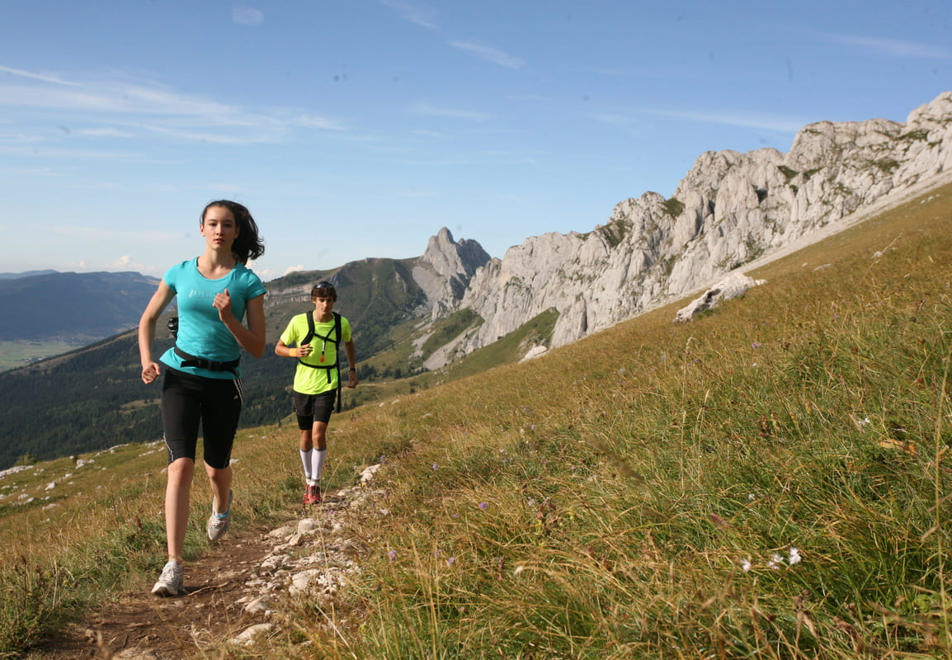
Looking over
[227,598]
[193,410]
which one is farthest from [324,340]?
[227,598]

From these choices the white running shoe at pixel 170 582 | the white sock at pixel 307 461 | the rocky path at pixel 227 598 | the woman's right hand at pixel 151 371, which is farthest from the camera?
the white sock at pixel 307 461

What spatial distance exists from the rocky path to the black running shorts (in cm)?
190

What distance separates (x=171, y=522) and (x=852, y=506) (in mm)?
5547

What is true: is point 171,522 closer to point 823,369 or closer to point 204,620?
point 204,620

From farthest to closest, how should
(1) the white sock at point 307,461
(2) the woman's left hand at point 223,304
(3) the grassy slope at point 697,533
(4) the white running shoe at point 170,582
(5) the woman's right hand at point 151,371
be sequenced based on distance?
1. (1) the white sock at point 307,461
2. (5) the woman's right hand at point 151,371
3. (2) the woman's left hand at point 223,304
4. (4) the white running shoe at point 170,582
5. (3) the grassy slope at point 697,533

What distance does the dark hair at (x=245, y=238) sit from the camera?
5.76m

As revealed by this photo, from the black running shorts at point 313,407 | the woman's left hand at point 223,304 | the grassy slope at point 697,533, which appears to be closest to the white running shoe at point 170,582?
the grassy slope at point 697,533

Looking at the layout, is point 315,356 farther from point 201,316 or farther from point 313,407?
point 201,316

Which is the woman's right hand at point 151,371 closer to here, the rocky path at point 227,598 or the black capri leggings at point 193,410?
the black capri leggings at point 193,410

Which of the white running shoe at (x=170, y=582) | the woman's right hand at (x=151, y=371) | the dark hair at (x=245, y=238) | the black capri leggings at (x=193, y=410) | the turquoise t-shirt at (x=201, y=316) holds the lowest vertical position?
the white running shoe at (x=170, y=582)

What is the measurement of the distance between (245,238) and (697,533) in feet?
18.3

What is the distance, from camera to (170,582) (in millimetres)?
4625

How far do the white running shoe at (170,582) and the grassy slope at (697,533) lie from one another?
54 cm

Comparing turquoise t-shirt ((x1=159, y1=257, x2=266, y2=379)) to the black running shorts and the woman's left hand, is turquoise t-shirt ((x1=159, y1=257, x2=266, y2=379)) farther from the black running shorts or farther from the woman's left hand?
the black running shorts
